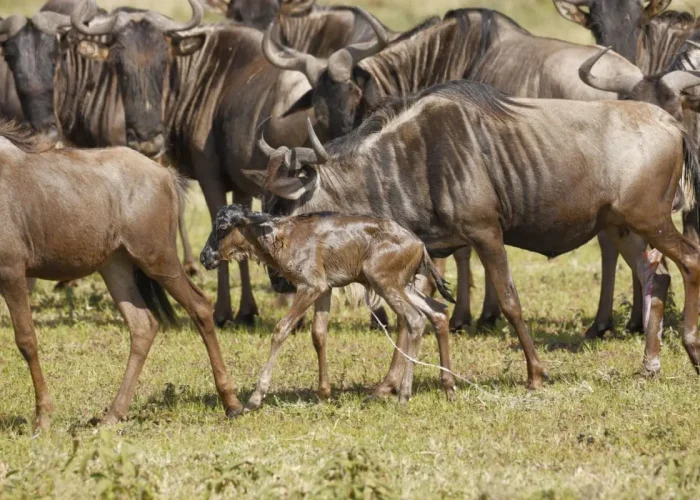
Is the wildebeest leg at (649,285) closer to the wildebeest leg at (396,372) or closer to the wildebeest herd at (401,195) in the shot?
the wildebeest herd at (401,195)

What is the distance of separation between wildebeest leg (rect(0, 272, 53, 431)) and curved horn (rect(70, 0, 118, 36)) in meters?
4.95

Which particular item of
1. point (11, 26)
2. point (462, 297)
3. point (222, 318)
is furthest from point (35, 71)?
point (462, 297)

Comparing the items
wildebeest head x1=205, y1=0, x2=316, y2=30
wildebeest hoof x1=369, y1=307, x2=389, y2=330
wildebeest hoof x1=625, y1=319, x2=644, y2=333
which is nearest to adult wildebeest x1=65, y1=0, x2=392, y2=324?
wildebeest hoof x1=369, y1=307, x2=389, y2=330

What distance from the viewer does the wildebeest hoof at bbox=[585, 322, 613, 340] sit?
32.2ft

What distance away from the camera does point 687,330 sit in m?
7.91

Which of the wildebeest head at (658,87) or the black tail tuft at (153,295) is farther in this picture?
the wildebeest head at (658,87)

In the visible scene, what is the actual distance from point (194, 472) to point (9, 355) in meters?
3.97

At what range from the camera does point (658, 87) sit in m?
8.95

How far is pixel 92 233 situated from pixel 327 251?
1.30 meters

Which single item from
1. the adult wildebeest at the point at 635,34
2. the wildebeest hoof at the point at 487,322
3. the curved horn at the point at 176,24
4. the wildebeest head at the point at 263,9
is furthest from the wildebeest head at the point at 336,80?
the wildebeest head at the point at 263,9

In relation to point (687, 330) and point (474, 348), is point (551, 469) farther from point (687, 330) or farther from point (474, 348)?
point (474, 348)

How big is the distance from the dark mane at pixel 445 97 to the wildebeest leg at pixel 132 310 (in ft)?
4.91

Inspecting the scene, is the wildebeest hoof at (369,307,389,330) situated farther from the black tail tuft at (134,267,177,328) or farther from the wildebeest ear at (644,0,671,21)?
the wildebeest ear at (644,0,671,21)

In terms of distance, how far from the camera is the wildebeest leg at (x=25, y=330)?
6.57m
